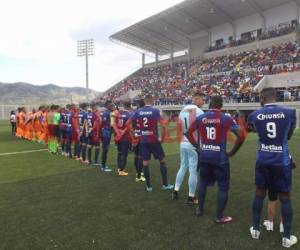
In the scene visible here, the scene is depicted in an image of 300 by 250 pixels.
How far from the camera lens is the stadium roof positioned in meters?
38.3

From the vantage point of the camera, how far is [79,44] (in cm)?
5459

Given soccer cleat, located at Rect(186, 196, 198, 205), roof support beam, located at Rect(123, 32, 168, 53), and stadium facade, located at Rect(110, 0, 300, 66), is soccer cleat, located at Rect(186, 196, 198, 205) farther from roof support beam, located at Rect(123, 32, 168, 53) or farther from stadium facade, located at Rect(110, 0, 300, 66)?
roof support beam, located at Rect(123, 32, 168, 53)

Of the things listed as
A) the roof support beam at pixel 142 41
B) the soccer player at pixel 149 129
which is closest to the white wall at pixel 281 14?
the roof support beam at pixel 142 41

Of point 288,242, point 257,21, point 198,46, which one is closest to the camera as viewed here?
point 288,242

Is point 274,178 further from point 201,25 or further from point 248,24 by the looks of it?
point 201,25

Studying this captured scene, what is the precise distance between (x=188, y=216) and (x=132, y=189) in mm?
2172

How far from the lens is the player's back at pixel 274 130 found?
4.35 metres

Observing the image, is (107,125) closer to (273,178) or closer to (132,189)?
(132,189)

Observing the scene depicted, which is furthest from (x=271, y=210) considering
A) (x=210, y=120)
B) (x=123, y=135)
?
(x=123, y=135)

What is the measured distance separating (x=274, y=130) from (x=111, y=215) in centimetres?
314

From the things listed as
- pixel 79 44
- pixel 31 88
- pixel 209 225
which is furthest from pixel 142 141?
pixel 31 88

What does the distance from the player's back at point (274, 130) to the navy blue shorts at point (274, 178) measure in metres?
0.08

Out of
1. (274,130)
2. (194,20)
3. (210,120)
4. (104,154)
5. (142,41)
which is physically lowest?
(104,154)

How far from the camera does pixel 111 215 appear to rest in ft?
19.0
